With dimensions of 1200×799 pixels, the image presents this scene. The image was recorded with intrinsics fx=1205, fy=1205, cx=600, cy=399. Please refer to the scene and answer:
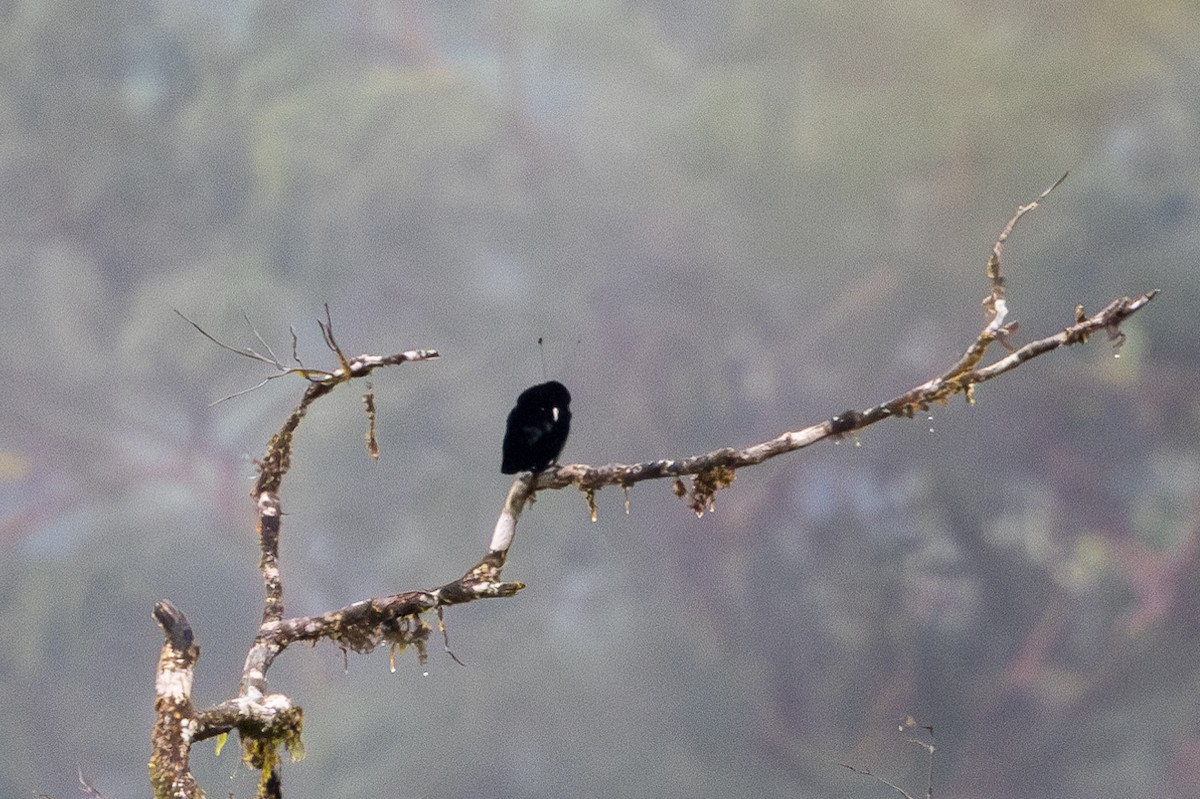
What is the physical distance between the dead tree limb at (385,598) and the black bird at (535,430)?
14 cm

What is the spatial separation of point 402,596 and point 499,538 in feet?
3.12

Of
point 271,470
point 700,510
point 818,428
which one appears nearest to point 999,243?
point 818,428

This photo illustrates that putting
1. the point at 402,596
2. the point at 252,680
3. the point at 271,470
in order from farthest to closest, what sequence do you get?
1. the point at 271,470
2. the point at 402,596
3. the point at 252,680

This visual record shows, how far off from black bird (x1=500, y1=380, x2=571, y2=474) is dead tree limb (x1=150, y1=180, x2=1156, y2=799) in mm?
135

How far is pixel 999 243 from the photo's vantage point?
9398mm

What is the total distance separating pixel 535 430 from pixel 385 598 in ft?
6.09

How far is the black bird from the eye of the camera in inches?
393

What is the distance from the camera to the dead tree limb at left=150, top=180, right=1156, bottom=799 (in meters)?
8.74

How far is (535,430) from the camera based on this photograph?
998 centimetres

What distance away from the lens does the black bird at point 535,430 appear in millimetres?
9977

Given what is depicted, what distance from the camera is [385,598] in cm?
994

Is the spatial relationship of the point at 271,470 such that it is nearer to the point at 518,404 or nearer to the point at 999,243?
the point at 518,404

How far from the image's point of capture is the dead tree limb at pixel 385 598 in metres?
8.74

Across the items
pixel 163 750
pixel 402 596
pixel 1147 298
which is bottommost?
pixel 163 750
